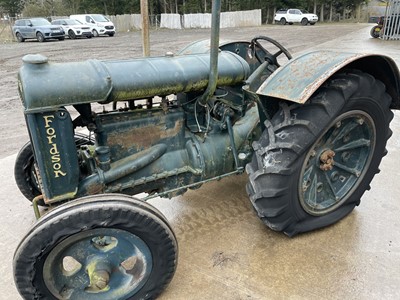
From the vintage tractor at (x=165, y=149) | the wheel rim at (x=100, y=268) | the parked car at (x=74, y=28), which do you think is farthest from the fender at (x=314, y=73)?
the parked car at (x=74, y=28)

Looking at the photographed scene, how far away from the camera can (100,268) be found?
6.21 feet

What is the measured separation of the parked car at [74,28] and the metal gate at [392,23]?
15.6 metres

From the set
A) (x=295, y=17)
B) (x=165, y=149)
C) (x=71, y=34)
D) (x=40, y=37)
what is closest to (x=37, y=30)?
(x=40, y=37)

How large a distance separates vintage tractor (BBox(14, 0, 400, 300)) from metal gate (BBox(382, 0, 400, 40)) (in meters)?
15.2

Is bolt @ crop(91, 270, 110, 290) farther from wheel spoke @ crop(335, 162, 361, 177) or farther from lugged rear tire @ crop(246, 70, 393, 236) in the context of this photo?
wheel spoke @ crop(335, 162, 361, 177)

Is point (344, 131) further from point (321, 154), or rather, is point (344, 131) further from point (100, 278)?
point (100, 278)

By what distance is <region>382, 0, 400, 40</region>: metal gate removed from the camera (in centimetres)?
1529

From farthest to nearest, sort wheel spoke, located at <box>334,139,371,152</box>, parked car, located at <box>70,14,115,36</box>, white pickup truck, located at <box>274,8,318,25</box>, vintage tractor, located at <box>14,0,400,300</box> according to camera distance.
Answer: white pickup truck, located at <box>274,8,318,25</box>, parked car, located at <box>70,14,115,36</box>, wheel spoke, located at <box>334,139,371,152</box>, vintage tractor, located at <box>14,0,400,300</box>

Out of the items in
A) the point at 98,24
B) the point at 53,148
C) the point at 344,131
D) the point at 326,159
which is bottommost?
the point at 98,24

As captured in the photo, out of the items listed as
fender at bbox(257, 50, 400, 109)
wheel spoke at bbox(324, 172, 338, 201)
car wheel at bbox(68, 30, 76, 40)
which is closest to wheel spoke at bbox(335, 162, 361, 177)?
wheel spoke at bbox(324, 172, 338, 201)

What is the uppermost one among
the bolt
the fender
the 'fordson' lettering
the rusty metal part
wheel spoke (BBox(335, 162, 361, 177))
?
the fender

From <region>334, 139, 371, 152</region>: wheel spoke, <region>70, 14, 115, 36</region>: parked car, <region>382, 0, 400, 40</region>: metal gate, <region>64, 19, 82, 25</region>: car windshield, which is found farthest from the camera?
<region>70, 14, 115, 36</region>: parked car

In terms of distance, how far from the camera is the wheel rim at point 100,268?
71.7 inches

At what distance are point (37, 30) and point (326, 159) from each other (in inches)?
794
